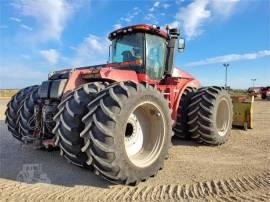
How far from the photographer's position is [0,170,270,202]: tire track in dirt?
11.9 feet

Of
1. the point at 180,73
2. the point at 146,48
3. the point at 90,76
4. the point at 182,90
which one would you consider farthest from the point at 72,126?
the point at 180,73

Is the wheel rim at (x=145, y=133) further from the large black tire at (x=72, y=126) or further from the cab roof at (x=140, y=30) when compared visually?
the cab roof at (x=140, y=30)

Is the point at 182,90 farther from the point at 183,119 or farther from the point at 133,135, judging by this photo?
the point at 133,135

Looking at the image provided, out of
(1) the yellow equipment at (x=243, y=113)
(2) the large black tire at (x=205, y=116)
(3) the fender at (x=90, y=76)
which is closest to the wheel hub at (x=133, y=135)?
(3) the fender at (x=90, y=76)

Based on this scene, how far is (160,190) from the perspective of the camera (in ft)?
12.7

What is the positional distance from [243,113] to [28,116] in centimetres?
637

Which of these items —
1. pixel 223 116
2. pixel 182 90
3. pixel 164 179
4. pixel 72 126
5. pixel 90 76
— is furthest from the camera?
pixel 223 116

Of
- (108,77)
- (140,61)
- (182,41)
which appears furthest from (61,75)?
(182,41)

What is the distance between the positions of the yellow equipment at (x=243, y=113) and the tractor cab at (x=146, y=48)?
11.4 ft

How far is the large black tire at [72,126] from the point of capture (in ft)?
13.0

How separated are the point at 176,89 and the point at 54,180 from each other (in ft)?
11.0

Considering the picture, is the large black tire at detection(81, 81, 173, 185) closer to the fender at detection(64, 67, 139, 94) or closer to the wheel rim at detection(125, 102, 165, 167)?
the wheel rim at detection(125, 102, 165, 167)

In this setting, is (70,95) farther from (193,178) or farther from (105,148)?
(193,178)

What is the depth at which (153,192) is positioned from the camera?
3809mm
